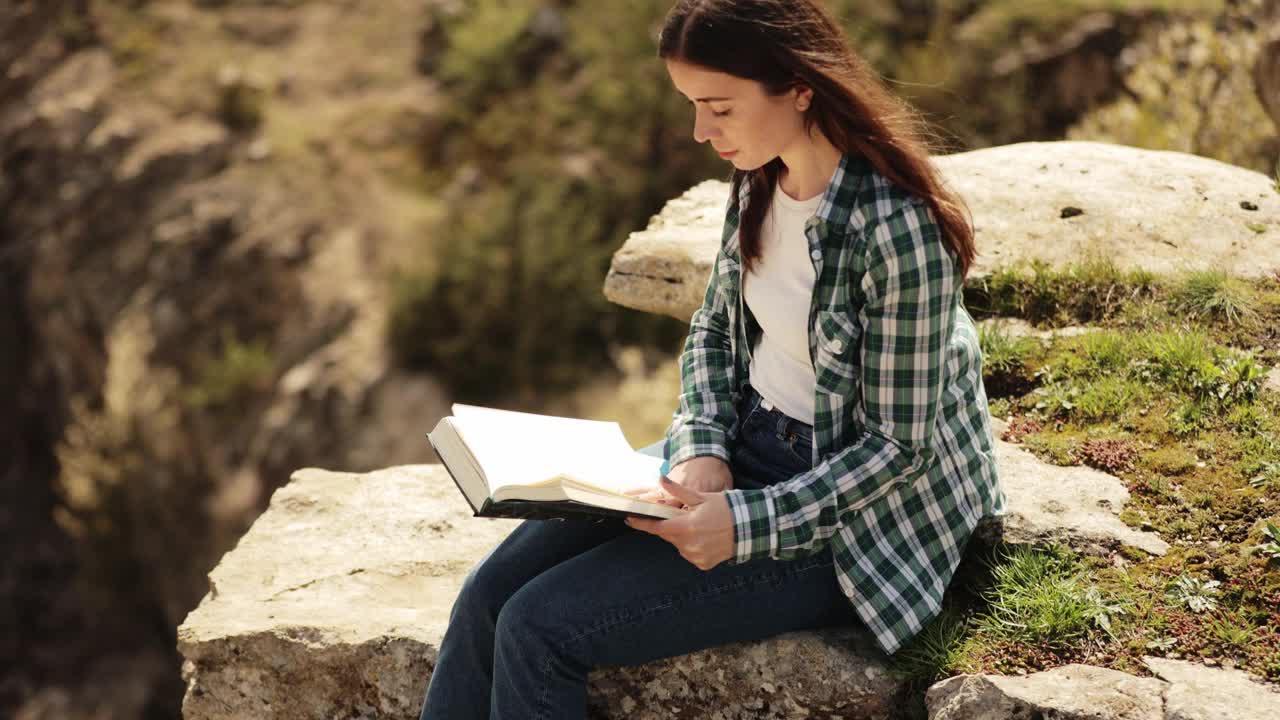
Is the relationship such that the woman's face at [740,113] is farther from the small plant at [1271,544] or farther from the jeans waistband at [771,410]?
the small plant at [1271,544]

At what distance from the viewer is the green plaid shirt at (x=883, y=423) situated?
207 cm

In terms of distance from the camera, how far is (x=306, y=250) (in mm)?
8492

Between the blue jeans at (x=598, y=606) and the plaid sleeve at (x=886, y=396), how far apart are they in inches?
5.1

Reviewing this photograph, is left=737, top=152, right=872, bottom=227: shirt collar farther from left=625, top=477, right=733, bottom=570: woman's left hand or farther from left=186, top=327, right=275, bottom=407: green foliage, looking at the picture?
left=186, top=327, right=275, bottom=407: green foliage

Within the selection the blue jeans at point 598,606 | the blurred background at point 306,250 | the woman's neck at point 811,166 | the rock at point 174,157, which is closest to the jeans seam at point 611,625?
the blue jeans at point 598,606

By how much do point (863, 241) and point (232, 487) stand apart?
681 cm

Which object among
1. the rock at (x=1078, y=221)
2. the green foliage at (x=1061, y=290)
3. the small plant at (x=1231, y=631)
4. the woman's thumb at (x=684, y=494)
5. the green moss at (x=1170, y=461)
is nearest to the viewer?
the woman's thumb at (x=684, y=494)

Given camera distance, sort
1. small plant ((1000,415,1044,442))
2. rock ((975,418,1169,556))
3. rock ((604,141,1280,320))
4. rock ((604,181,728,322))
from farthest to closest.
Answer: rock ((604,181,728,322)), rock ((604,141,1280,320)), small plant ((1000,415,1044,442)), rock ((975,418,1169,556))

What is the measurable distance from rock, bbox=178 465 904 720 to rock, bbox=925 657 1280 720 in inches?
7.3

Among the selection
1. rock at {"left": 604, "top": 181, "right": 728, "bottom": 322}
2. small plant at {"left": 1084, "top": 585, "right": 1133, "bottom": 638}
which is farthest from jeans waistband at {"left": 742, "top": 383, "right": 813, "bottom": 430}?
rock at {"left": 604, "top": 181, "right": 728, "bottom": 322}

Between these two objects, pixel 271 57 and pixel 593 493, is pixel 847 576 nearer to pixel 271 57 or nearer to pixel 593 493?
pixel 593 493

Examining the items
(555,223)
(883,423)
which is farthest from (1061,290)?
(555,223)

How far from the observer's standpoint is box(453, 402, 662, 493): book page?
6.94 ft

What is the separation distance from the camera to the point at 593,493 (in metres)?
2.08
